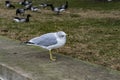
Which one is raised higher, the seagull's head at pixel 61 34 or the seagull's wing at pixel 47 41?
the seagull's head at pixel 61 34

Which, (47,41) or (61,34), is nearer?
(61,34)

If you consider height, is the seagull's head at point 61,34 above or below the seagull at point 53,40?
above

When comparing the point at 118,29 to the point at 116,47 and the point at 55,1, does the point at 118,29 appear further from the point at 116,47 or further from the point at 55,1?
the point at 55,1

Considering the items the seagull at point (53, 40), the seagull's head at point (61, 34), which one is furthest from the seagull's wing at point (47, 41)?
the seagull's head at point (61, 34)

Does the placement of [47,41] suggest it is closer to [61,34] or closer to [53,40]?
[53,40]

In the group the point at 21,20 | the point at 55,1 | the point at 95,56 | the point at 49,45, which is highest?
the point at 49,45

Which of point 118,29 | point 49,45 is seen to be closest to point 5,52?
point 49,45

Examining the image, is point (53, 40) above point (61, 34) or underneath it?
underneath

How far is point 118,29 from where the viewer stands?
41.3ft

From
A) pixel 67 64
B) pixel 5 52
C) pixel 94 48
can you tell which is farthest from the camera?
pixel 94 48

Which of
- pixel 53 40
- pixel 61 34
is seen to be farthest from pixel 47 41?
pixel 61 34

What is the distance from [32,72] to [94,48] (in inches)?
119

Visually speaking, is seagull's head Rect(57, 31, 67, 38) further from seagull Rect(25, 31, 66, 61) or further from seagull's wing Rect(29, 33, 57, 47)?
seagull's wing Rect(29, 33, 57, 47)

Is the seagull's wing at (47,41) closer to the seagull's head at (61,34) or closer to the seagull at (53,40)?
the seagull at (53,40)
